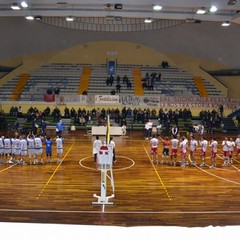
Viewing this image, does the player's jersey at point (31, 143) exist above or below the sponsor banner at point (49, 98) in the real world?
below

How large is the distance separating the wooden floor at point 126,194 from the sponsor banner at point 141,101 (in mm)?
13129

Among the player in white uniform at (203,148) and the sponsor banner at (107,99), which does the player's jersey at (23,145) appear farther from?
Answer: the sponsor banner at (107,99)

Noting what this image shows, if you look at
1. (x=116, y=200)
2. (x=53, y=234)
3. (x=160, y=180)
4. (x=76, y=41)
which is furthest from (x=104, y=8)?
(x=53, y=234)

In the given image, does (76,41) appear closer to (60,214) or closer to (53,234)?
(60,214)

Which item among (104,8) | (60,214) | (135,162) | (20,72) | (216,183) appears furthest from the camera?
(20,72)

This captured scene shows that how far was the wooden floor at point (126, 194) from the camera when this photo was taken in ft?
30.3

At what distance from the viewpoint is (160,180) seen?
43.2 feet

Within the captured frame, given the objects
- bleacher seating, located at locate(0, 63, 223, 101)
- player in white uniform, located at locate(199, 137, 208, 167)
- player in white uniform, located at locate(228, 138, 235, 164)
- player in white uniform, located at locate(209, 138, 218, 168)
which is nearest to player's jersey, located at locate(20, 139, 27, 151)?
player in white uniform, located at locate(199, 137, 208, 167)

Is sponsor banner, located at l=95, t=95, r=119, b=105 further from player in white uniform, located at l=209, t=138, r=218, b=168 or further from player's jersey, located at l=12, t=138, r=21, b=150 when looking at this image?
player in white uniform, located at l=209, t=138, r=218, b=168

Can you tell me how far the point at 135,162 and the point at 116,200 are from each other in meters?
5.72

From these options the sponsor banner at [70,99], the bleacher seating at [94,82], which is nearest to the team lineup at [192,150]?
the sponsor banner at [70,99]

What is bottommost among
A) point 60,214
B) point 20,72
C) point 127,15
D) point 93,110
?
point 60,214

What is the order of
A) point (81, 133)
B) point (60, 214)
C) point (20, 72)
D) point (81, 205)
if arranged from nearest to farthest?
point (60, 214)
point (81, 205)
point (81, 133)
point (20, 72)

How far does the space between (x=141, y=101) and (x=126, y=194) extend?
19.0 m
